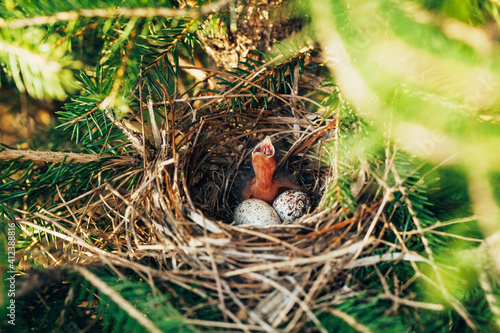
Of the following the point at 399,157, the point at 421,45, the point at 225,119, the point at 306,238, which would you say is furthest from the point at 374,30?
the point at 225,119

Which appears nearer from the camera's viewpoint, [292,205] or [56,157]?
[56,157]

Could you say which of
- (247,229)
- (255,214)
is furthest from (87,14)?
(255,214)

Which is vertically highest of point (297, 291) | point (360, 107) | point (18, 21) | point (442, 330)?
point (18, 21)

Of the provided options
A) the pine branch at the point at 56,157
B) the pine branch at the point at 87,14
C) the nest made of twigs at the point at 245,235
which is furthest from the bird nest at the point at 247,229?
the pine branch at the point at 87,14

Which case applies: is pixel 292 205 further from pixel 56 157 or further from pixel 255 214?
pixel 56 157

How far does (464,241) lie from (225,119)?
2.53 feet

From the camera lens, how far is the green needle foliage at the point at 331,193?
54 cm

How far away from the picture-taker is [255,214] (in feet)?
3.51

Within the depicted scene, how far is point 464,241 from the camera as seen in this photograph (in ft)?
2.29

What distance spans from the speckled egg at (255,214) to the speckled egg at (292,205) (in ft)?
0.15

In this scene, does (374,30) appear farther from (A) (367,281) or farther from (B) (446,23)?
(A) (367,281)

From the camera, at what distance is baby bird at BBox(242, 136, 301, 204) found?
1.12m

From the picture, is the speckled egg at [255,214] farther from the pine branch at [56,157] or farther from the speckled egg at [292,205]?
the pine branch at [56,157]

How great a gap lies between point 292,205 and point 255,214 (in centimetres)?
15
